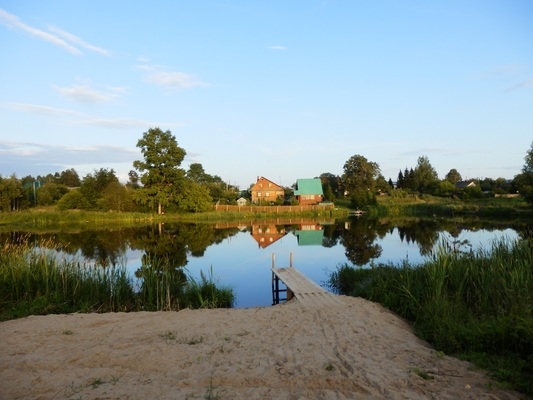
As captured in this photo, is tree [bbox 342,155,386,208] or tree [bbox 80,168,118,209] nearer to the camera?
tree [bbox 80,168,118,209]

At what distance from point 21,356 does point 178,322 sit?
2888 millimetres

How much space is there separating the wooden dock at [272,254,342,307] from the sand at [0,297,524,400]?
1.04m

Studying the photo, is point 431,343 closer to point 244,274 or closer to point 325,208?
point 244,274

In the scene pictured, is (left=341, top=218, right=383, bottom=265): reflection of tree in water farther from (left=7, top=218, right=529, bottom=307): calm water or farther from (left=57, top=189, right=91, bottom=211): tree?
(left=57, top=189, right=91, bottom=211): tree

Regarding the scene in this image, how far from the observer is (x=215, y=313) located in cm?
938

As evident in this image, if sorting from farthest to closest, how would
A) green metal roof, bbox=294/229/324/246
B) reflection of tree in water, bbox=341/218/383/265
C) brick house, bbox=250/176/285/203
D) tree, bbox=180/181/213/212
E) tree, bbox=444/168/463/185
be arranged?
tree, bbox=444/168/463/185
brick house, bbox=250/176/285/203
tree, bbox=180/181/213/212
green metal roof, bbox=294/229/324/246
reflection of tree in water, bbox=341/218/383/265

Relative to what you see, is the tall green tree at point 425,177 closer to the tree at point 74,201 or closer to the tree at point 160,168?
the tree at point 160,168

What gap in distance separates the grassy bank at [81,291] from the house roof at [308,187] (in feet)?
184

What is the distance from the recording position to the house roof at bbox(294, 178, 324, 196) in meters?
67.4

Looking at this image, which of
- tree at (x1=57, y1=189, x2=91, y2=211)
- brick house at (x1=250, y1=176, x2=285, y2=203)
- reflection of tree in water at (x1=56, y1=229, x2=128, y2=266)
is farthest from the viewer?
brick house at (x1=250, y1=176, x2=285, y2=203)

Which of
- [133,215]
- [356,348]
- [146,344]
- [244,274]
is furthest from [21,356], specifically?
[133,215]

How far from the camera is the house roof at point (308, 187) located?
221 ft

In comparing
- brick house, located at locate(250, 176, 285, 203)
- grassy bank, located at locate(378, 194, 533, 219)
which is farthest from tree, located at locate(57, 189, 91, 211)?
grassy bank, located at locate(378, 194, 533, 219)

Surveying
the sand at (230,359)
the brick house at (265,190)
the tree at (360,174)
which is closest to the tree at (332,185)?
the tree at (360,174)
